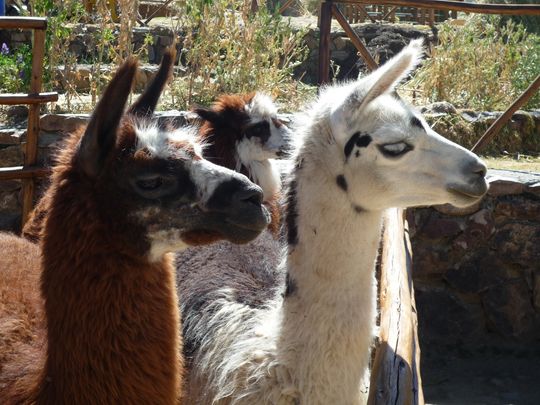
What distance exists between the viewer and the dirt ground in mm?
5168

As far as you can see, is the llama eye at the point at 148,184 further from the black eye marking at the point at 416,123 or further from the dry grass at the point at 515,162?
the dry grass at the point at 515,162

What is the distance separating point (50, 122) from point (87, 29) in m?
5.02

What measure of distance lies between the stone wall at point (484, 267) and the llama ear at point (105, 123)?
3688 millimetres

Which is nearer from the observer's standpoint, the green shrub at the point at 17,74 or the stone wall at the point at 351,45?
the green shrub at the point at 17,74

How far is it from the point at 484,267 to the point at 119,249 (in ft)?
12.9

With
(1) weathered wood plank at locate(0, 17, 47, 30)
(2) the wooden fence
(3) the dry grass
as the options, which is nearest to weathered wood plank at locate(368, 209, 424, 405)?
(2) the wooden fence

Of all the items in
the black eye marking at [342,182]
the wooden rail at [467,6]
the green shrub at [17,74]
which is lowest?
the green shrub at [17,74]

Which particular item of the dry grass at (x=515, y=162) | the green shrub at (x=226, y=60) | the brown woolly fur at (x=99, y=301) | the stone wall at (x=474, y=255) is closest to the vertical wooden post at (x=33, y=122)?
the stone wall at (x=474, y=255)

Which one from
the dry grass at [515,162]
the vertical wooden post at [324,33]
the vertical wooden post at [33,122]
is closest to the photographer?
the vertical wooden post at [33,122]

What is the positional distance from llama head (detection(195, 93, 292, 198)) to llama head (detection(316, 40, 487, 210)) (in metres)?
2.24

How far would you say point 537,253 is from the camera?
19.0 ft

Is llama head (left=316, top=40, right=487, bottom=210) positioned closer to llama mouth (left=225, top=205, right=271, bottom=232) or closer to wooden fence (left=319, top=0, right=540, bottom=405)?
wooden fence (left=319, top=0, right=540, bottom=405)

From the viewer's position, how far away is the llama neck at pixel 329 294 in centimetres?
287

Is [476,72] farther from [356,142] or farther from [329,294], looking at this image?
[329,294]
